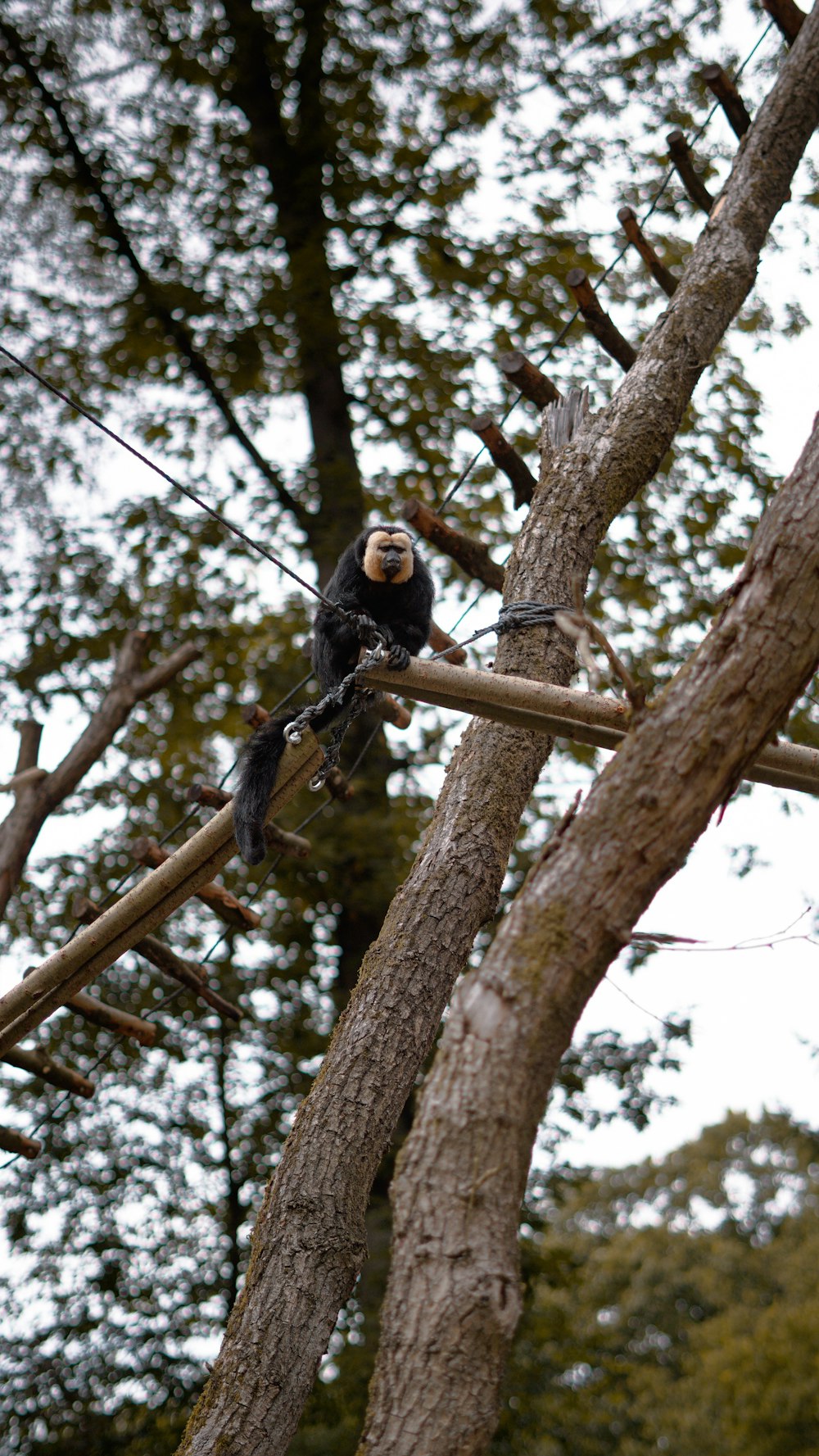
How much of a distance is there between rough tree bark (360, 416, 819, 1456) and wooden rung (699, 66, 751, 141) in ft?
12.9

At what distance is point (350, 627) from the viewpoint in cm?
388

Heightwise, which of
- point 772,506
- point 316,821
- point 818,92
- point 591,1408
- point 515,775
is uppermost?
point 818,92

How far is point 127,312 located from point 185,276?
0.63m

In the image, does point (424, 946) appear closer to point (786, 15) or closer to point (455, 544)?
Result: point (455, 544)

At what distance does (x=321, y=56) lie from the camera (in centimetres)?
1031

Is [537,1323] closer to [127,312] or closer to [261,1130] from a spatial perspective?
[261,1130]

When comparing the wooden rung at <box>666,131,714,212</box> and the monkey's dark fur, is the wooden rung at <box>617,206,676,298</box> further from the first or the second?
the monkey's dark fur

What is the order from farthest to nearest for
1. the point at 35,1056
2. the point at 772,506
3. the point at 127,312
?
the point at 127,312 < the point at 35,1056 < the point at 772,506

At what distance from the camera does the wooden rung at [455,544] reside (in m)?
4.50

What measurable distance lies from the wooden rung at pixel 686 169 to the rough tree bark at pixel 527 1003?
12.2 feet

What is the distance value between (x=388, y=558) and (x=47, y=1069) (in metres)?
2.62

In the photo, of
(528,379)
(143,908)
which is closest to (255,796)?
(143,908)

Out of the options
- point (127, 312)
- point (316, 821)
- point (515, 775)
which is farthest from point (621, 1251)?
point (515, 775)

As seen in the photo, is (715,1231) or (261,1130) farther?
(715,1231)
